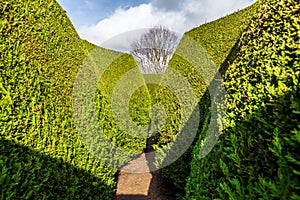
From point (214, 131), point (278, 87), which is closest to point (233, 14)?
point (214, 131)

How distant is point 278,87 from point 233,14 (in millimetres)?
5388

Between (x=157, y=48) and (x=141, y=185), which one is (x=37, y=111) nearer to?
(x=141, y=185)

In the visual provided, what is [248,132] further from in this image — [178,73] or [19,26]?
[178,73]

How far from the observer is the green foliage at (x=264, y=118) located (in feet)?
4.42

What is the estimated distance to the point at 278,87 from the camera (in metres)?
1.56

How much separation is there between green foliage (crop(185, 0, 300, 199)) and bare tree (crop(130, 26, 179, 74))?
28.7 m

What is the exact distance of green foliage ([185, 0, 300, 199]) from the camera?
4.42ft

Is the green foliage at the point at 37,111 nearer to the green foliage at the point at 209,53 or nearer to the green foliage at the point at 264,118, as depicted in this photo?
the green foliage at the point at 264,118

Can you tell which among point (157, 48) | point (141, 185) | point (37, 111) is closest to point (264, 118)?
point (37, 111)

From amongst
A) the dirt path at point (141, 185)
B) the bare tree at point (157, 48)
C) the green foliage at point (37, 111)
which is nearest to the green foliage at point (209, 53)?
the dirt path at point (141, 185)

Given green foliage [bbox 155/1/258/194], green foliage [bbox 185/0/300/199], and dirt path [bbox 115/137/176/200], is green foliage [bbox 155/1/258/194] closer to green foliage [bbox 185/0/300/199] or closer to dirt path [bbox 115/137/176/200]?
dirt path [bbox 115/137/176/200]

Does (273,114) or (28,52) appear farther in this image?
(28,52)

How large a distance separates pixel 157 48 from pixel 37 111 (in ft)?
95.3

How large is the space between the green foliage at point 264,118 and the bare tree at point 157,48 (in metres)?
28.7
